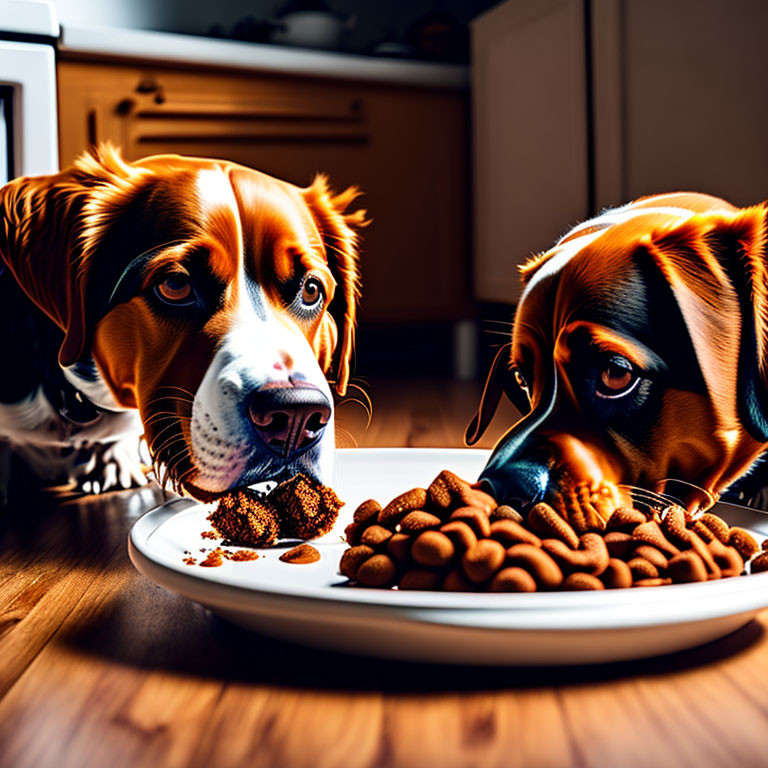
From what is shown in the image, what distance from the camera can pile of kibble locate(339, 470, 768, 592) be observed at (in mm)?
564

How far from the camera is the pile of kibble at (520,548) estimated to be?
56cm

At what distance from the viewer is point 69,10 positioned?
2496mm

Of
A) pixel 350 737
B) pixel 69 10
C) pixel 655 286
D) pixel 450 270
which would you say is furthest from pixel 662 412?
pixel 69 10

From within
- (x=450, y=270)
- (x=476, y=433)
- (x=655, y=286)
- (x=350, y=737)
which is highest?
(x=450, y=270)

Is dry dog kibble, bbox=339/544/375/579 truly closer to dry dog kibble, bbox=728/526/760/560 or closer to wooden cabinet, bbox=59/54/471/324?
dry dog kibble, bbox=728/526/760/560

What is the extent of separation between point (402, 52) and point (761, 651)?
210 centimetres

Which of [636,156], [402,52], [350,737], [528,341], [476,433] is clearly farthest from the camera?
[402,52]

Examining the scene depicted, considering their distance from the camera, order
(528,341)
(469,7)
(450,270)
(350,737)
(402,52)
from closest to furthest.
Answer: (350,737) < (528,341) < (450,270) < (402,52) < (469,7)

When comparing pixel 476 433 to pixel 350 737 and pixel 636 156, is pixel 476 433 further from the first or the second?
pixel 636 156

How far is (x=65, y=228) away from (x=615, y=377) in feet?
1.55

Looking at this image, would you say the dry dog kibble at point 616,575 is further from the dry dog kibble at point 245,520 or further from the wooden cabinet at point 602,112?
the wooden cabinet at point 602,112

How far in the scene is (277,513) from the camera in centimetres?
74

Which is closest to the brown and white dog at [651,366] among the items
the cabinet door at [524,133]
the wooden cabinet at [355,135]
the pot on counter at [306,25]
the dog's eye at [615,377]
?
the dog's eye at [615,377]

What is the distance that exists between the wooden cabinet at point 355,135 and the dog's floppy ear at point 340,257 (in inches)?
25.8
